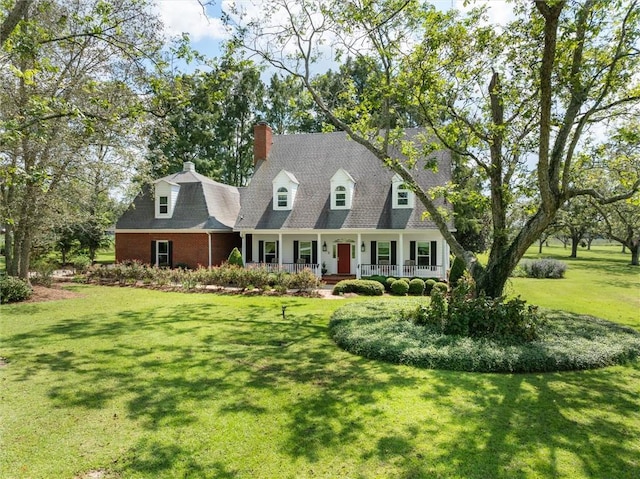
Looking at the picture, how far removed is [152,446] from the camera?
4.78 metres

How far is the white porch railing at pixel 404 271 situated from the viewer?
20.3m

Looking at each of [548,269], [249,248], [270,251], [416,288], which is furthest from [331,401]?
[548,269]

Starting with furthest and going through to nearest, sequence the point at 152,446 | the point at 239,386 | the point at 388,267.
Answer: the point at 388,267
the point at 239,386
the point at 152,446

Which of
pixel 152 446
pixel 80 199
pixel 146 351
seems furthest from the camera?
pixel 80 199

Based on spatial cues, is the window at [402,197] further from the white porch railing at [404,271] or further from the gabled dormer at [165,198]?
the gabled dormer at [165,198]

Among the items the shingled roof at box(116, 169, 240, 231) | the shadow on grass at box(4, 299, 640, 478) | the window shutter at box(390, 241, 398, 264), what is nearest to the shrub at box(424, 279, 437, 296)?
the window shutter at box(390, 241, 398, 264)

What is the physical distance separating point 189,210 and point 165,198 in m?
1.82

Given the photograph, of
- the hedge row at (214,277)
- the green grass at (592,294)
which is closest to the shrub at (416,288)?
the green grass at (592,294)

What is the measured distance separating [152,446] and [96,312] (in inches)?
386

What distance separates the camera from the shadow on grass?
4.62 meters

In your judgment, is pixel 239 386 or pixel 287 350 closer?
pixel 239 386

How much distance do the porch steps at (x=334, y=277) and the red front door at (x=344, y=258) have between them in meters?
0.47

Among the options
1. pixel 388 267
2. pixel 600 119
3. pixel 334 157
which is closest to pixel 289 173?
pixel 334 157

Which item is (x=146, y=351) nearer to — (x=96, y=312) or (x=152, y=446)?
(x=152, y=446)
